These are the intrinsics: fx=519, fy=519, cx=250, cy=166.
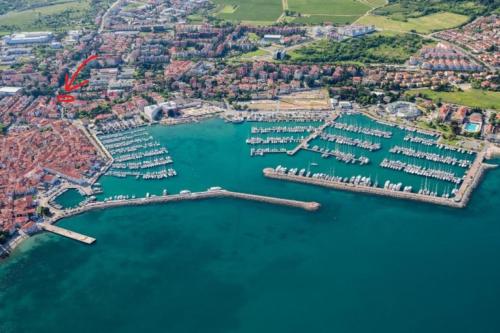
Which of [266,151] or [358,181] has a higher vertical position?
[266,151]

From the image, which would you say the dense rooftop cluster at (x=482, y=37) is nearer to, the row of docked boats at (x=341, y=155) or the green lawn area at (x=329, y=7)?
the green lawn area at (x=329, y=7)

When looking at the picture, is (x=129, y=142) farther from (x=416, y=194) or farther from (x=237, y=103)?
(x=416, y=194)

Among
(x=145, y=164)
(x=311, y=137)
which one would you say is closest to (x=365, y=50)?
(x=311, y=137)

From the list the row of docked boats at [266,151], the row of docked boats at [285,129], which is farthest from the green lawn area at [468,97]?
the row of docked boats at [266,151]

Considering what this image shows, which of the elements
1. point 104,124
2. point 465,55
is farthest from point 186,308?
point 465,55

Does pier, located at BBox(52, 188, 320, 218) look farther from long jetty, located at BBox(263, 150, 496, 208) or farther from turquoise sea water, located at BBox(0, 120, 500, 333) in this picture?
long jetty, located at BBox(263, 150, 496, 208)

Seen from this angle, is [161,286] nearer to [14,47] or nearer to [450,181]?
[450,181]

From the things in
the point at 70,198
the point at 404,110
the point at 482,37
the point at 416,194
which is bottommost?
the point at 70,198
